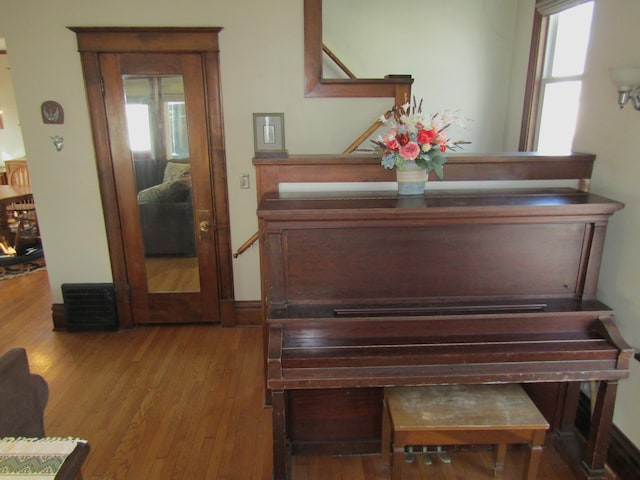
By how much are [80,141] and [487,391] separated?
3.20 metres

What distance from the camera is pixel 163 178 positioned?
3.51m

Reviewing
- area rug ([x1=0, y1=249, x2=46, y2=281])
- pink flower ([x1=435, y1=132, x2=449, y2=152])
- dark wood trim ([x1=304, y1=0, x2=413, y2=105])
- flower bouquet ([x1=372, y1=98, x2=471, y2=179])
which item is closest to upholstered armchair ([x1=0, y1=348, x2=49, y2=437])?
flower bouquet ([x1=372, y1=98, x2=471, y2=179])

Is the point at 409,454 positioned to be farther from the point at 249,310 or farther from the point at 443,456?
the point at 249,310

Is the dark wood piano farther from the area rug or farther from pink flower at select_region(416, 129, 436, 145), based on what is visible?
the area rug

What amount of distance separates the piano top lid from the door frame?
56.3 inches

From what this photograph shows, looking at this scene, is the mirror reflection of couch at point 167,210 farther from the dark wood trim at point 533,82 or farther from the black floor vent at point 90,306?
the dark wood trim at point 533,82

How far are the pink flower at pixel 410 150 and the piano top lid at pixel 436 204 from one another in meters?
0.20

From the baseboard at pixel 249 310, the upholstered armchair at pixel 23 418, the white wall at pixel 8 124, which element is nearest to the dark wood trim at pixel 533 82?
the baseboard at pixel 249 310

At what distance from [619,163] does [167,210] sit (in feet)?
9.79

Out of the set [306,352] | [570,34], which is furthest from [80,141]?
[570,34]

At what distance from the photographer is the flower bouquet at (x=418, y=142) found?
79.7 inches

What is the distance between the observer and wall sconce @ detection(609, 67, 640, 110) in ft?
6.44

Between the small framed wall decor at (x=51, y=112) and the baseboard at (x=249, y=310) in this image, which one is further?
the baseboard at (x=249, y=310)

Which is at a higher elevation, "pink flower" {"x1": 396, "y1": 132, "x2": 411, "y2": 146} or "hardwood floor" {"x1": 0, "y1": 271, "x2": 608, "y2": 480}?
"pink flower" {"x1": 396, "y1": 132, "x2": 411, "y2": 146}
